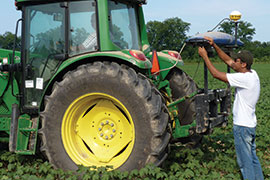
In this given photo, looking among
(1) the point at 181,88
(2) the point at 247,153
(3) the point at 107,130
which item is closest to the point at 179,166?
(2) the point at 247,153

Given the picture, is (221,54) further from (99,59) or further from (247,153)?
(99,59)

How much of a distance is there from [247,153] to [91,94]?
2.02m

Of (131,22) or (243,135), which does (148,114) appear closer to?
(243,135)

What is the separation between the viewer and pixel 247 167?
4.35m

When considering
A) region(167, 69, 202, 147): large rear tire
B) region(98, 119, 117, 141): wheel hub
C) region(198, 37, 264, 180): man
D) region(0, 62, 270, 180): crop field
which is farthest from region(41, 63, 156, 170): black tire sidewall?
region(167, 69, 202, 147): large rear tire

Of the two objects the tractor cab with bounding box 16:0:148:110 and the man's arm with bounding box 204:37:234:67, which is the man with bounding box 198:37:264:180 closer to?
the man's arm with bounding box 204:37:234:67

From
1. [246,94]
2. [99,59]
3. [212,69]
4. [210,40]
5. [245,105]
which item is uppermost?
[210,40]

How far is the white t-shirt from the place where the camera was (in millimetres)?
4277

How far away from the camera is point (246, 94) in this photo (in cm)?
430

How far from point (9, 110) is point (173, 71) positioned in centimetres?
258

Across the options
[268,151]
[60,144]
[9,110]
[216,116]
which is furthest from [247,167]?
[9,110]

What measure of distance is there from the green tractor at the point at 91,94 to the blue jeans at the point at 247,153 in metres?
0.44

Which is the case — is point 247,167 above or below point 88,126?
below

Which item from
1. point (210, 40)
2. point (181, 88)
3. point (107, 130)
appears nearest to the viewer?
point (210, 40)
